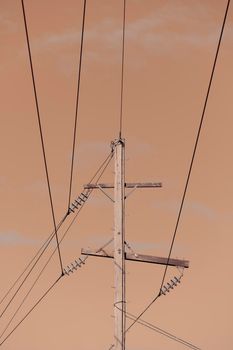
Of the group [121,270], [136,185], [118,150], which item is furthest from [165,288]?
[118,150]

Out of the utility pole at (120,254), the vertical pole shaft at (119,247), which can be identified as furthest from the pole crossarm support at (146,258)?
the vertical pole shaft at (119,247)

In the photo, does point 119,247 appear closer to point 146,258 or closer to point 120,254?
point 120,254

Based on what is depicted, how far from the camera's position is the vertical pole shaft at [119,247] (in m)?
6.91

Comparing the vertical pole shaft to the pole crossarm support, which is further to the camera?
the pole crossarm support

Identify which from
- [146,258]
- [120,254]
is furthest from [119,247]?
[146,258]

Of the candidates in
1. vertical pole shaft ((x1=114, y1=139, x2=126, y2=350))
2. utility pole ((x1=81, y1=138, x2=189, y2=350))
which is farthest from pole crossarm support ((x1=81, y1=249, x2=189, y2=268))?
vertical pole shaft ((x1=114, y1=139, x2=126, y2=350))

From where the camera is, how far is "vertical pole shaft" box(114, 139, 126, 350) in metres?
6.91

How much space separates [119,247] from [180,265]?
1.31 metres

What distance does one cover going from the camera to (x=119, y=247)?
7.47 metres

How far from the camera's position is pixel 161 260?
309 inches

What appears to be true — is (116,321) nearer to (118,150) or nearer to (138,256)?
(138,256)

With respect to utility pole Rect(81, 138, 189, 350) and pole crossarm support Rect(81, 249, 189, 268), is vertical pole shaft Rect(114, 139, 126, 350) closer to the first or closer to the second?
utility pole Rect(81, 138, 189, 350)

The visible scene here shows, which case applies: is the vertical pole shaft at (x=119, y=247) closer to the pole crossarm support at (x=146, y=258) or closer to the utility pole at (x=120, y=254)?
the utility pole at (x=120, y=254)

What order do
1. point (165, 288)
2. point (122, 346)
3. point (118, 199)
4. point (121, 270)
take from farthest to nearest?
point (165, 288) → point (118, 199) → point (121, 270) → point (122, 346)
